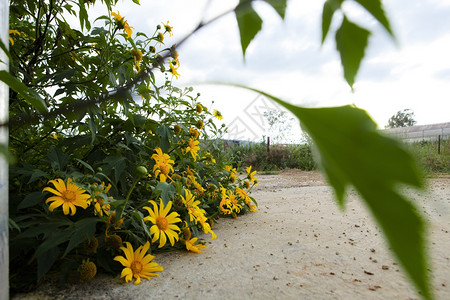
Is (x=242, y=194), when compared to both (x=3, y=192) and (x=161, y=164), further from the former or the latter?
(x=3, y=192)

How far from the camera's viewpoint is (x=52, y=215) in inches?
33.9

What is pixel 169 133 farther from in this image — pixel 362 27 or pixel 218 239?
pixel 362 27

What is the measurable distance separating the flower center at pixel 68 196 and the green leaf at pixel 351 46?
2.94 feet

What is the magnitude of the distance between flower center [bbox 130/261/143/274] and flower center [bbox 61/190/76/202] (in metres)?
0.26

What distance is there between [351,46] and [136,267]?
2.94 ft

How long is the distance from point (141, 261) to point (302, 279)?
47 centimetres

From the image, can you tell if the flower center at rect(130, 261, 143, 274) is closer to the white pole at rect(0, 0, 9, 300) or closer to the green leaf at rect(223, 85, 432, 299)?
the white pole at rect(0, 0, 9, 300)

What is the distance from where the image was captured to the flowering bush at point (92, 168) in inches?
32.0

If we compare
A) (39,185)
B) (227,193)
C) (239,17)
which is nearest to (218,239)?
(227,193)

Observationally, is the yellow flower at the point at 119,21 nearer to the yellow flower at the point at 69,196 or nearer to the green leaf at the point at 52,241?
the yellow flower at the point at 69,196

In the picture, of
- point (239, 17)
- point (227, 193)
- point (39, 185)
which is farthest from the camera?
point (227, 193)

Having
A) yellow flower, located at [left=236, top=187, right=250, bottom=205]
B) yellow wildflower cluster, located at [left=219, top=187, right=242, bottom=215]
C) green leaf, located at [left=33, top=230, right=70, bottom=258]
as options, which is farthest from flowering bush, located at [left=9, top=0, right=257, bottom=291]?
yellow flower, located at [left=236, top=187, right=250, bottom=205]

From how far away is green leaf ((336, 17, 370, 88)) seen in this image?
0.15m

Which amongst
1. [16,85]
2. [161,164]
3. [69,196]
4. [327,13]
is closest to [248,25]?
[327,13]
